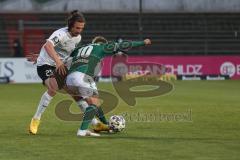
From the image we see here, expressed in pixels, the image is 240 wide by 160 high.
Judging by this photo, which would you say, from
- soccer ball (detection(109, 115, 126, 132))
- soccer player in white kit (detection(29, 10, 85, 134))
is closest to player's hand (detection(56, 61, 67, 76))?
soccer player in white kit (detection(29, 10, 85, 134))

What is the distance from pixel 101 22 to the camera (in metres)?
37.2

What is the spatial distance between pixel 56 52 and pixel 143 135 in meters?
2.12

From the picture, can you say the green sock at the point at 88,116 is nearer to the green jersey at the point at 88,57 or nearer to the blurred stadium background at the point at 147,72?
the blurred stadium background at the point at 147,72

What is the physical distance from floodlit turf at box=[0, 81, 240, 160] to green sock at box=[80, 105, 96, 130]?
0.99ft

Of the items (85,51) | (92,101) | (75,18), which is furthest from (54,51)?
(92,101)

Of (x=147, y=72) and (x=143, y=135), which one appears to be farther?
(x=147, y=72)

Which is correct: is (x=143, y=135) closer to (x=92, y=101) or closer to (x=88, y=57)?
(x=92, y=101)

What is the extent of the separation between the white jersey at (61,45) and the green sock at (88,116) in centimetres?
105

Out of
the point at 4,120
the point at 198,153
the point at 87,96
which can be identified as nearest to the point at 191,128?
the point at 87,96

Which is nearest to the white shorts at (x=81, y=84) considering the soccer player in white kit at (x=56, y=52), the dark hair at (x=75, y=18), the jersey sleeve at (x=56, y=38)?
the soccer player in white kit at (x=56, y=52)

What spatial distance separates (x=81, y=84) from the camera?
1127 centimetres

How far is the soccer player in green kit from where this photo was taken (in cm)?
1116

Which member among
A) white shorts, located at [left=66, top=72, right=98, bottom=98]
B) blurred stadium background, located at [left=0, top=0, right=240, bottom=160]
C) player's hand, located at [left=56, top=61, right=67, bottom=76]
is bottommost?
blurred stadium background, located at [left=0, top=0, right=240, bottom=160]

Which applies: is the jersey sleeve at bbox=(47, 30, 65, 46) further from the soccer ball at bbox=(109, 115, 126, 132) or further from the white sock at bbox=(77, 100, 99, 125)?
the soccer ball at bbox=(109, 115, 126, 132)
